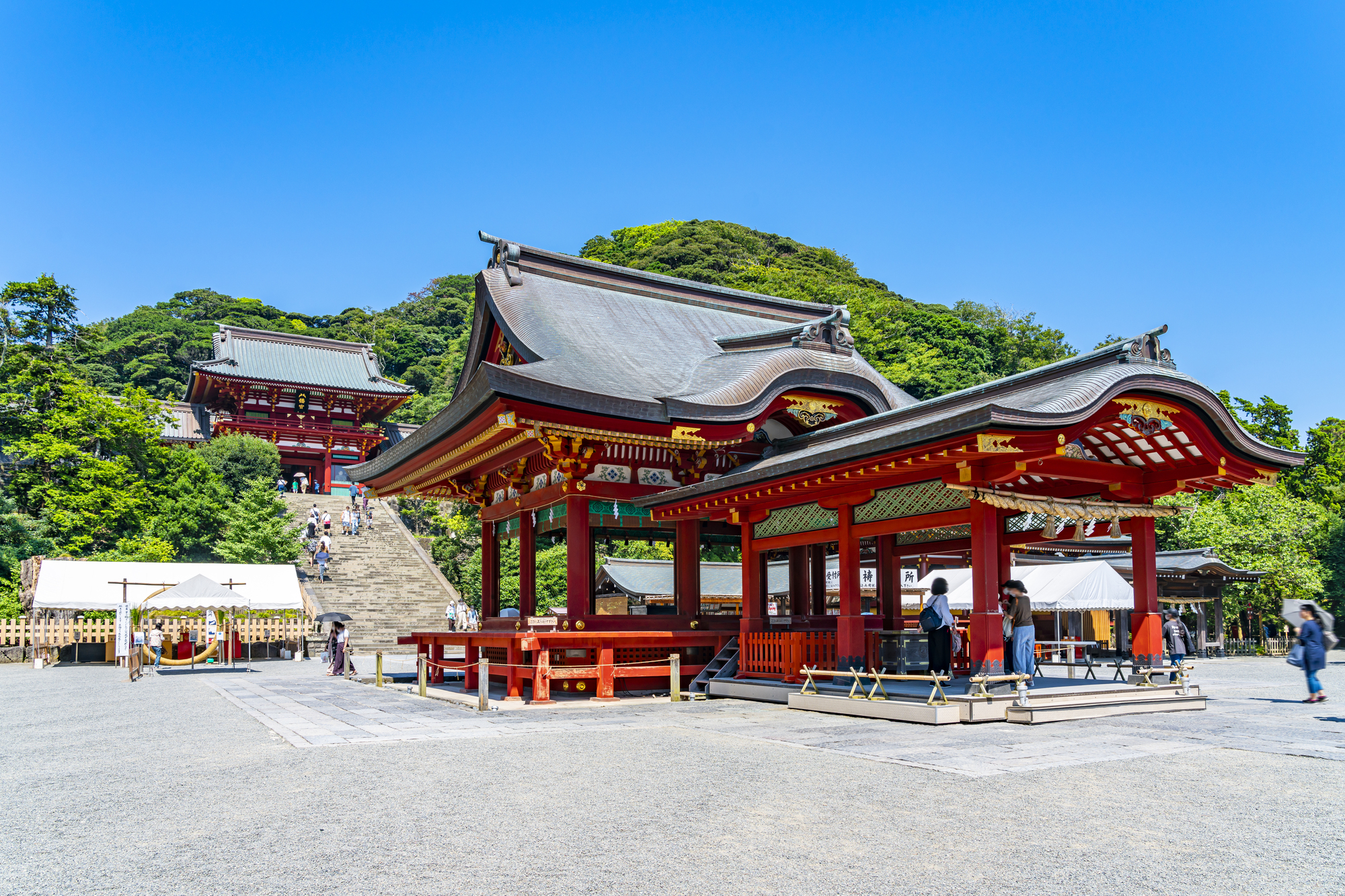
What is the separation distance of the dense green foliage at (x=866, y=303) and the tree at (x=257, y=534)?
67.5 ft

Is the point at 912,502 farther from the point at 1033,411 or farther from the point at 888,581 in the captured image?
the point at 888,581

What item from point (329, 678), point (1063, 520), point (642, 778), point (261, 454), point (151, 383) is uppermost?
point (151, 383)

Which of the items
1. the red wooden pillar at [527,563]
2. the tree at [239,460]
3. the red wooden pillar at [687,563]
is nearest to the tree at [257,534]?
the tree at [239,460]

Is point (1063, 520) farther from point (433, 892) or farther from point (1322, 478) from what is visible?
point (1322, 478)

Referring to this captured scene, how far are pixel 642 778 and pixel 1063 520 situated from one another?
6907mm

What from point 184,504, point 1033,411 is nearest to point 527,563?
point 1033,411

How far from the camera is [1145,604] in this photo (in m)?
11.7

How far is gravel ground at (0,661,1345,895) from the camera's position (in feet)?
14.2

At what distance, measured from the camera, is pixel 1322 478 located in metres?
37.8

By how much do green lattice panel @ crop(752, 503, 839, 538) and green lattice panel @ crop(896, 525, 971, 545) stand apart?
1.47 meters

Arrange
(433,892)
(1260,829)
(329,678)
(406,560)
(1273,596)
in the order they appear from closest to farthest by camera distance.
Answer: (433,892) < (1260,829) < (329,678) < (1273,596) < (406,560)

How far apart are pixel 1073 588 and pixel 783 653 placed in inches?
485

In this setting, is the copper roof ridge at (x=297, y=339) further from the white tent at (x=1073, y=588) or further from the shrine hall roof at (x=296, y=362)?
the white tent at (x=1073, y=588)

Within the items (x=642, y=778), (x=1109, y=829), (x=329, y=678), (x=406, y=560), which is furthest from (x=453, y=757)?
(x=406, y=560)
